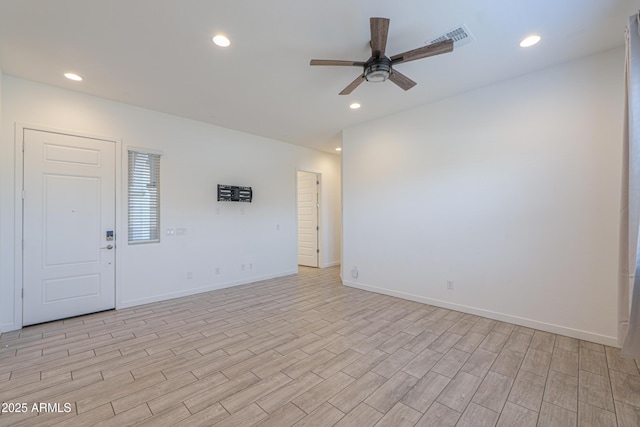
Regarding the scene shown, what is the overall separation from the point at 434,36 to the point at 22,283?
537cm

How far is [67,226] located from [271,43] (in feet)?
11.6

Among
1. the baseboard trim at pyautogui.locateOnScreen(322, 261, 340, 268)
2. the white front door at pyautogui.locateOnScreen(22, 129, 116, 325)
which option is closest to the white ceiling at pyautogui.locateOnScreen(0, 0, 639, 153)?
the white front door at pyautogui.locateOnScreen(22, 129, 116, 325)

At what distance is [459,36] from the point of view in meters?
2.53

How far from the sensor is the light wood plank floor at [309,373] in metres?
1.87

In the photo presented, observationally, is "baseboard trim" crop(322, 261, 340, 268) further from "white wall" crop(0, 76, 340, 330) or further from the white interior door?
"white wall" crop(0, 76, 340, 330)

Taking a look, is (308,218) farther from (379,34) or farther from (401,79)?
(379,34)

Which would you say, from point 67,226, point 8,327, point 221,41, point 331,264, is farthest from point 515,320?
point 8,327

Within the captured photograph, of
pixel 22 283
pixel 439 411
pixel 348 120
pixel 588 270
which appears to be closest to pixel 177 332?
pixel 22 283

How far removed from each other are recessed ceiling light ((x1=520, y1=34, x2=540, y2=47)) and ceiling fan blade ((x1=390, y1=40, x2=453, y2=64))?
97 centimetres

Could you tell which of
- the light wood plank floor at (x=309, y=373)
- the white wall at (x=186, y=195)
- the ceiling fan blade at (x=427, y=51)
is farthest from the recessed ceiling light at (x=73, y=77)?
the ceiling fan blade at (x=427, y=51)

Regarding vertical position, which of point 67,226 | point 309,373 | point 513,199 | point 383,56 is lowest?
point 309,373

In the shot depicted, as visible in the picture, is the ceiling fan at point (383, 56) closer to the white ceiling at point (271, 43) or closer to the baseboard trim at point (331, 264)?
the white ceiling at point (271, 43)

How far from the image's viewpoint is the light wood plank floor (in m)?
1.87

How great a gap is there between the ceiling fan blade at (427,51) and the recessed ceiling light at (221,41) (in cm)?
157
